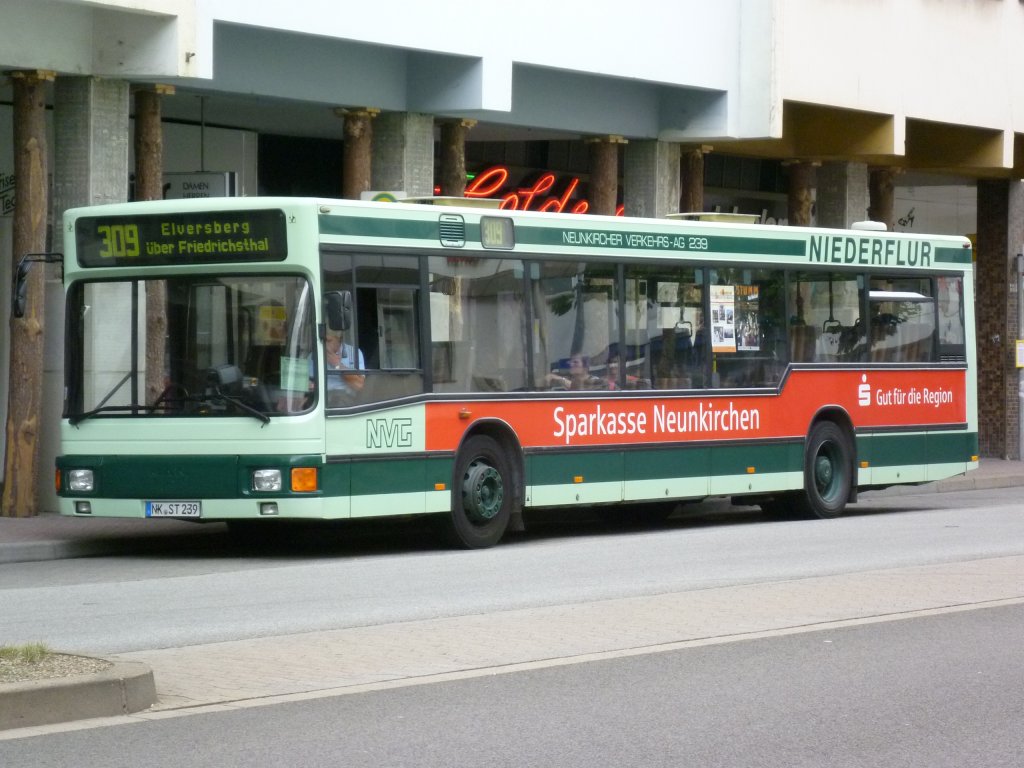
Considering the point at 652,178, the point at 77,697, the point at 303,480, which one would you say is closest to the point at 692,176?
the point at 652,178

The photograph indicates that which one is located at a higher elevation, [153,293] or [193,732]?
[153,293]

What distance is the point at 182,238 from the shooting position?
1509cm

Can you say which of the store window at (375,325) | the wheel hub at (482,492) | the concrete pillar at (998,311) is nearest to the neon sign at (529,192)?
the concrete pillar at (998,311)

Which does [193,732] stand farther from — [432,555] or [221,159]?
[221,159]

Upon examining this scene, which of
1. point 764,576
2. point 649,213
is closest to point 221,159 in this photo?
point 649,213

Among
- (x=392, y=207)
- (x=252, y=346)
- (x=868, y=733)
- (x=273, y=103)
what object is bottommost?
(x=868, y=733)

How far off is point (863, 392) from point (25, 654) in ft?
44.9

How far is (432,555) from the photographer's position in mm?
15805

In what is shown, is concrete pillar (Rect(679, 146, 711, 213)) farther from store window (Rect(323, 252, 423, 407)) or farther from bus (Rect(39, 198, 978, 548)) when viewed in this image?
store window (Rect(323, 252, 423, 407))

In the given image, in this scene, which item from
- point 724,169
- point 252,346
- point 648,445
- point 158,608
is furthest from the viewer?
point 724,169

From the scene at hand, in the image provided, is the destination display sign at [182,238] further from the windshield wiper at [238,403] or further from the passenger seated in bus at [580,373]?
the passenger seated in bus at [580,373]

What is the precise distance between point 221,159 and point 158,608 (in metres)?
11.5

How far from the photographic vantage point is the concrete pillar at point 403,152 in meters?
22.6

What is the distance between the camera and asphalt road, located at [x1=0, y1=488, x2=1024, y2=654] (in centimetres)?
1111
